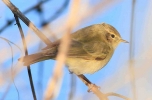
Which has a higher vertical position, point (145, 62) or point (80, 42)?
point (80, 42)

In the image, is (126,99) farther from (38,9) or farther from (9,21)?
(9,21)

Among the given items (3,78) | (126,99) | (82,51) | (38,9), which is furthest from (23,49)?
(82,51)

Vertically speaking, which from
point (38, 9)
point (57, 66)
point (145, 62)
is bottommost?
point (57, 66)

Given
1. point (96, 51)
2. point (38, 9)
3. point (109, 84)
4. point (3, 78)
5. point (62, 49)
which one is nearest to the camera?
point (62, 49)

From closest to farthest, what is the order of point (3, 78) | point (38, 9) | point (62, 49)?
point (62, 49) < point (3, 78) < point (38, 9)
